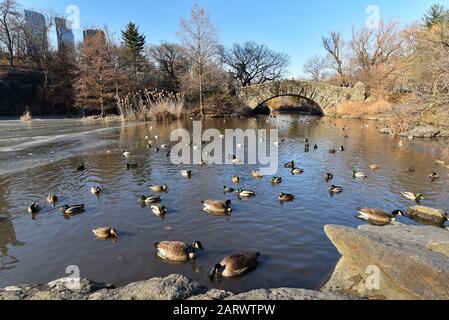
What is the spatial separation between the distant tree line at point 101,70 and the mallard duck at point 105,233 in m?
29.7

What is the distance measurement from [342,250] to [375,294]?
924 mm

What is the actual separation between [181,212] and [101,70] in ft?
121

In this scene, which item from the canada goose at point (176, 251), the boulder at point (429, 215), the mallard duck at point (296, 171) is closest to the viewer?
the canada goose at point (176, 251)

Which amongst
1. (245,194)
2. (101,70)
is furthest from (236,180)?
(101,70)

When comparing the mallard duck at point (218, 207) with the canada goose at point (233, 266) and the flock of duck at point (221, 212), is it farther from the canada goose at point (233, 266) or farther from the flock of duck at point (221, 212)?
the canada goose at point (233, 266)

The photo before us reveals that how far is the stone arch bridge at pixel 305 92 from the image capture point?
46.7m

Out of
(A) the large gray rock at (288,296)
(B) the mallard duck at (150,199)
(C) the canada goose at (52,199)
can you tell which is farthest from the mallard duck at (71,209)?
(A) the large gray rock at (288,296)

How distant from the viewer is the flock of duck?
625 centimetres

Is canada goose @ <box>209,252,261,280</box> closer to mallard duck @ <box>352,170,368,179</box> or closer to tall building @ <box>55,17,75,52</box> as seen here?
mallard duck @ <box>352,170,368,179</box>

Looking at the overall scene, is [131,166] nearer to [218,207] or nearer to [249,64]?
[218,207]

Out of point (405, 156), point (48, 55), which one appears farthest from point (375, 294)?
point (48, 55)

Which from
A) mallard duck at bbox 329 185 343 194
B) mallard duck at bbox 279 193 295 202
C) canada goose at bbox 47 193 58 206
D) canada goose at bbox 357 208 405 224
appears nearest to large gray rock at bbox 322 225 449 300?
canada goose at bbox 357 208 405 224

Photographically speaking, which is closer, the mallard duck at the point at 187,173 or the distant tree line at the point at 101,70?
the mallard duck at the point at 187,173
